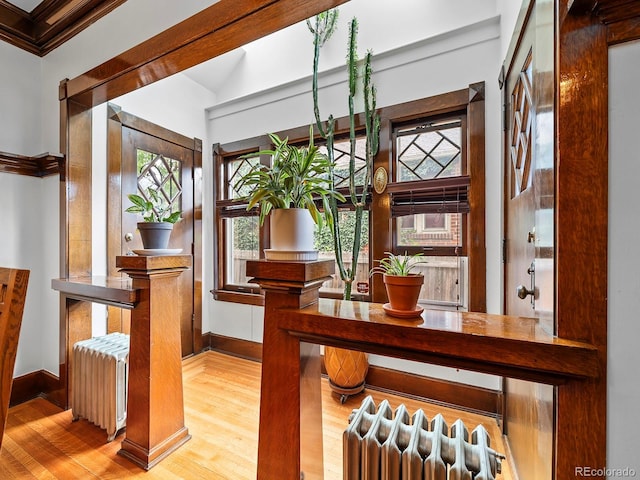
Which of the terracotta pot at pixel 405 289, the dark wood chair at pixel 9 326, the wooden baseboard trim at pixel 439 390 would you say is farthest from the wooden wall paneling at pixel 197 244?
the terracotta pot at pixel 405 289

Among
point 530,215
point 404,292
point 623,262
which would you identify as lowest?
point 404,292

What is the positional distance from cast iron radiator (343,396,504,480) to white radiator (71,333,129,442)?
1.43 m

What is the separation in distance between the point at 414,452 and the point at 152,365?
4.38 feet

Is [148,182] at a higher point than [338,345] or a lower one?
higher

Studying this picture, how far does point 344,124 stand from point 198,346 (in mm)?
2578

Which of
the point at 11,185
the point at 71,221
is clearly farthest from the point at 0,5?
the point at 71,221

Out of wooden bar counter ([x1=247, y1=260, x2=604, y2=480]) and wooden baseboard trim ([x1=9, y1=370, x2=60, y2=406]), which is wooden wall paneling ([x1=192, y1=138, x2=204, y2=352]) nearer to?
wooden baseboard trim ([x1=9, y1=370, x2=60, y2=406])

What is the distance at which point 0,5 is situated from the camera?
78.2 inches

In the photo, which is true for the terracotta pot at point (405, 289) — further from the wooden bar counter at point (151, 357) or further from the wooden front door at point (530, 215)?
the wooden bar counter at point (151, 357)

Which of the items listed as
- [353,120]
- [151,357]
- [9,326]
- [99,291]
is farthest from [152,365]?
[353,120]

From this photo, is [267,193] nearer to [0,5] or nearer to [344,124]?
[344,124]

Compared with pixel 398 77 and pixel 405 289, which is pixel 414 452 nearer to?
pixel 405 289

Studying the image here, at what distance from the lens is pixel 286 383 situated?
104cm
